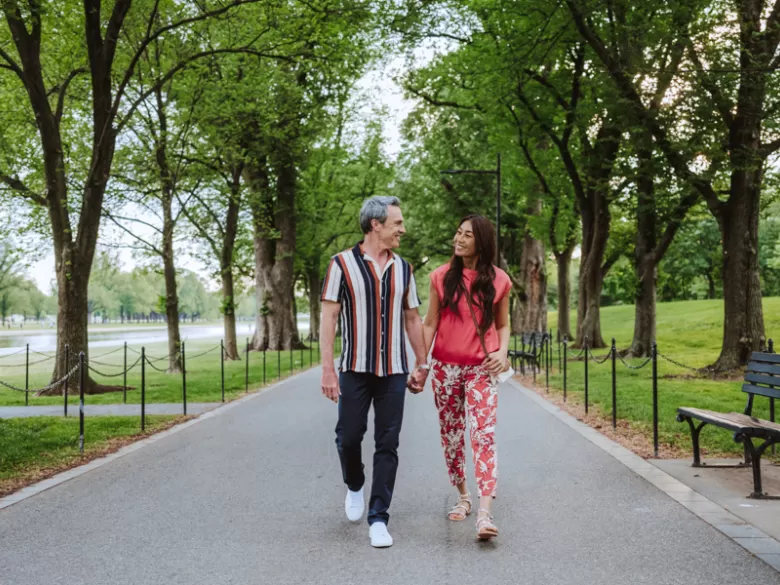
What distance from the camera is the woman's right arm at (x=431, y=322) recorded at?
5.19 meters

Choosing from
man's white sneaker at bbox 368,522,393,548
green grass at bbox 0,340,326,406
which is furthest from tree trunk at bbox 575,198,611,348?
man's white sneaker at bbox 368,522,393,548

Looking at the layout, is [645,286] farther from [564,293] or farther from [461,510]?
[461,510]

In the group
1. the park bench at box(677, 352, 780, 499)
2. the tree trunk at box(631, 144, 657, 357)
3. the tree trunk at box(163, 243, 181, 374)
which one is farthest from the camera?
the tree trunk at box(631, 144, 657, 357)

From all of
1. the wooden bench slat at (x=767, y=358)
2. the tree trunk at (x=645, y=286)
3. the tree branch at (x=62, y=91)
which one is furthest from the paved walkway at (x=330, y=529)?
the tree trunk at (x=645, y=286)

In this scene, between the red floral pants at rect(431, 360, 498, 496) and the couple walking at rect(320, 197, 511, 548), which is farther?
the red floral pants at rect(431, 360, 498, 496)

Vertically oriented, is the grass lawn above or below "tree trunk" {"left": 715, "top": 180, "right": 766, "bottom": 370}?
below

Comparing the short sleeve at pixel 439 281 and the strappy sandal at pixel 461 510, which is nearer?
the short sleeve at pixel 439 281

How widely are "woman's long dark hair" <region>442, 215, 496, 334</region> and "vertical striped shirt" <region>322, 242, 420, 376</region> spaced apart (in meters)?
0.38

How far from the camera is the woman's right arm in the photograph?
5.19 metres

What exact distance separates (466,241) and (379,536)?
1.84m

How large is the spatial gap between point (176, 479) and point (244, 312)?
574ft

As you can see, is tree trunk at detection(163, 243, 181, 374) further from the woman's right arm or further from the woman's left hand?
the woman's left hand

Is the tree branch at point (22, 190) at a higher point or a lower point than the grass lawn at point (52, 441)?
higher

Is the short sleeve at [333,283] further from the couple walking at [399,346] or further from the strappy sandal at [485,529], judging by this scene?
the strappy sandal at [485,529]
